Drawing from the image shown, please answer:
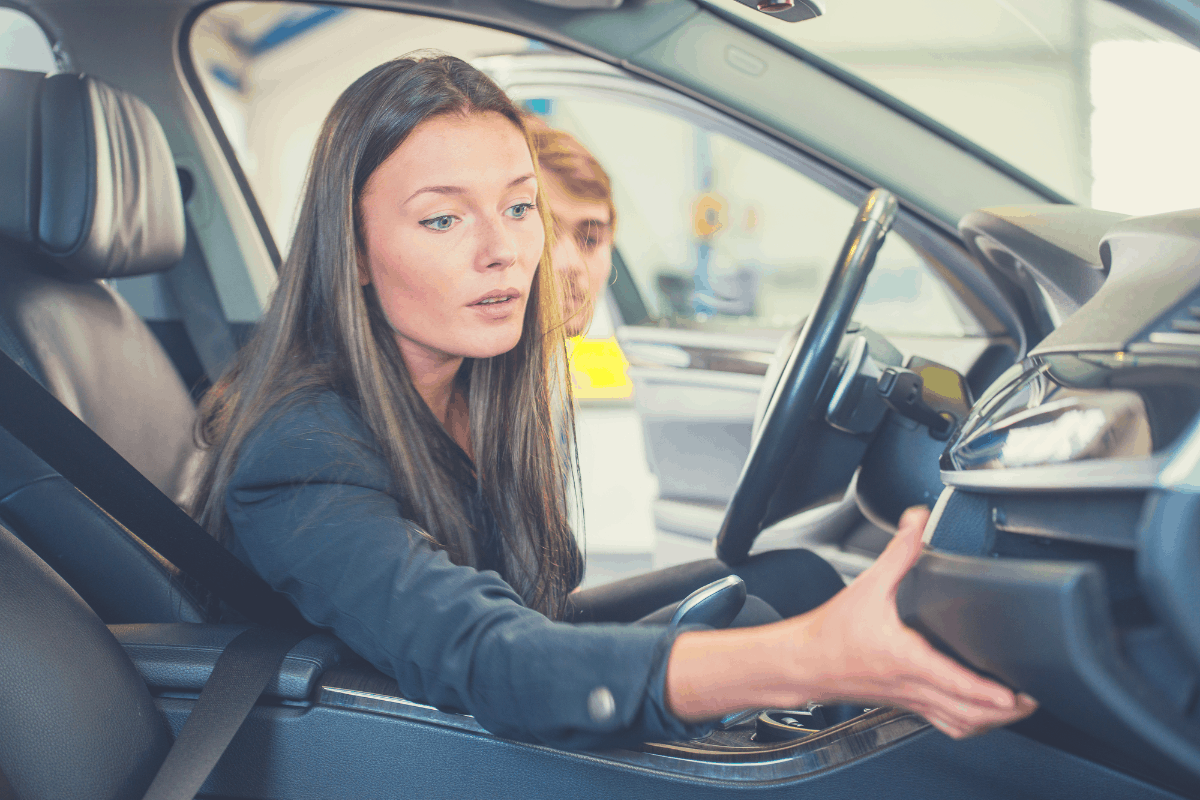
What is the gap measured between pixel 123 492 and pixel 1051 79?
2202mm

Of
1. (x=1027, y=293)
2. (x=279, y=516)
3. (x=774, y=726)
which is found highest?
(x=1027, y=293)

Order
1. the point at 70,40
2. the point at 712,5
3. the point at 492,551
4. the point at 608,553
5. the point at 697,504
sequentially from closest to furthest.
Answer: the point at 492,551, the point at 712,5, the point at 70,40, the point at 697,504, the point at 608,553

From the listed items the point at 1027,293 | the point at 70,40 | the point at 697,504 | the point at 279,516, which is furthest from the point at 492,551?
the point at 70,40

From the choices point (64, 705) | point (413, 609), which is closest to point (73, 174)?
point (64, 705)

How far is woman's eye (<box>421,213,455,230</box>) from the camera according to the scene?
825 millimetres

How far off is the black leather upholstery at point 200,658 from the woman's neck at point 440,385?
28 cm

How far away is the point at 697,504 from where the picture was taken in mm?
2041

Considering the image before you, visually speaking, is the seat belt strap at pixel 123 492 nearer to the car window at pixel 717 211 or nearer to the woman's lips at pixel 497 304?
the woman's lips at pixel 497 304

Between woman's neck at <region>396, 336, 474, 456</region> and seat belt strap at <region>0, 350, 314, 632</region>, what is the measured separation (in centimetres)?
25

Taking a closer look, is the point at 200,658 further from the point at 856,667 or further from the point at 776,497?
the point at 776,497

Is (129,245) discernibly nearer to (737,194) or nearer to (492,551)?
(492,551)

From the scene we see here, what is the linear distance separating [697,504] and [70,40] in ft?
5.34

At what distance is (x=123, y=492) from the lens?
80cm

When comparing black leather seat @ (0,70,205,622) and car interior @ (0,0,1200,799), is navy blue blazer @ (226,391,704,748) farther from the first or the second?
black leather seat @ (0,70,205,622)
